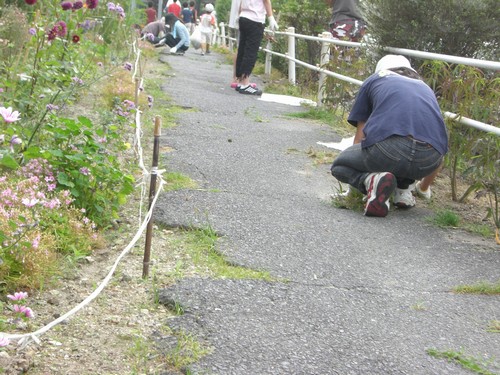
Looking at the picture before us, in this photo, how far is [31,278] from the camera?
110 inches

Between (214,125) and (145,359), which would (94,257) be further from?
(214,125)

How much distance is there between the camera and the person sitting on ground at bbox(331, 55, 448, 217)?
15.1 ft

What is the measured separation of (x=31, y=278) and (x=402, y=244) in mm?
2078

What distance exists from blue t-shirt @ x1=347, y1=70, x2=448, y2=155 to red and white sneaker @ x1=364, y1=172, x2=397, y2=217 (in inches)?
9.2

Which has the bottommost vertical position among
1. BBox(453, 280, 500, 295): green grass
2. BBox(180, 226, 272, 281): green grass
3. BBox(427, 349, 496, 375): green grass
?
BBox(180, 226, 272, 281): green grass

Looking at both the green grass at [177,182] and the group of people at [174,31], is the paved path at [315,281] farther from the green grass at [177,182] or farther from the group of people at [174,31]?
the group of people at [174,31]

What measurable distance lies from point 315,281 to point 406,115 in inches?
64.1

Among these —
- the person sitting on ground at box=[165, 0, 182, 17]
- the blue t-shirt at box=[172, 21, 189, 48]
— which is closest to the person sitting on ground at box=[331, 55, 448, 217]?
the blue t-shirt at box=[172, 21, 189, 48]

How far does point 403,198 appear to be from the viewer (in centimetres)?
489

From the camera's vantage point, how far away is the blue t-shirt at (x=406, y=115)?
4.62 m

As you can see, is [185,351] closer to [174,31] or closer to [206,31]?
[174,31]

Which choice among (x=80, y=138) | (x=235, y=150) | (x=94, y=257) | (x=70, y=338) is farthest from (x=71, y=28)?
(x=70, y=338)

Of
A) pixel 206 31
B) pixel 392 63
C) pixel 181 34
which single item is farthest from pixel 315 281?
pixel 206 31

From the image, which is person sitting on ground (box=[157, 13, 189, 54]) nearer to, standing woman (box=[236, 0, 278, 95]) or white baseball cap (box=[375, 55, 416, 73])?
standing woman (box=[236, 0, 278, 95])
